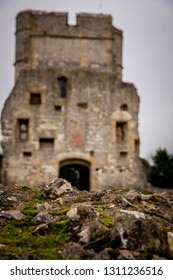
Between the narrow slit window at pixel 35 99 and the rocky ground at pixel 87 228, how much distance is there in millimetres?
14768

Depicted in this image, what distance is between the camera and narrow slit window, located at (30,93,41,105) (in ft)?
78.5

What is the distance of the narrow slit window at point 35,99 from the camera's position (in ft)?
78.5

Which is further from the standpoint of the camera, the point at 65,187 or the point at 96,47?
the point at 96,47

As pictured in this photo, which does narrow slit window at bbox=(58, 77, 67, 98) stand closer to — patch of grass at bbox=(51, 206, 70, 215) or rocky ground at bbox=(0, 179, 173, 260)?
rocky ground at bbox=(0, 179, 173, 260)

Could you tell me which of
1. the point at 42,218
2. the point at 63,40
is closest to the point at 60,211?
the point at 42,218

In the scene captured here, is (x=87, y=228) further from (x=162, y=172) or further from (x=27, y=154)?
(x=162, y=172)

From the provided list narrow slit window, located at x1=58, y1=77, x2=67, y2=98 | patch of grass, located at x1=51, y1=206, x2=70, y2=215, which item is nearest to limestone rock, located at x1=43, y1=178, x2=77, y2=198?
patch of grass, located at x1=51, y1=206, x2=70, y2=215

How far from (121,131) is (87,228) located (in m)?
17.4

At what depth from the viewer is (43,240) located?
7.18 metres

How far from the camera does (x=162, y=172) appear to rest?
25.9 meters

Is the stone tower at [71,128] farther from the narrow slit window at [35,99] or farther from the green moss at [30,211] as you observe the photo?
the green moss at [30,211]

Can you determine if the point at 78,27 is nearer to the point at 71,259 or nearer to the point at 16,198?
the point at 16,198
